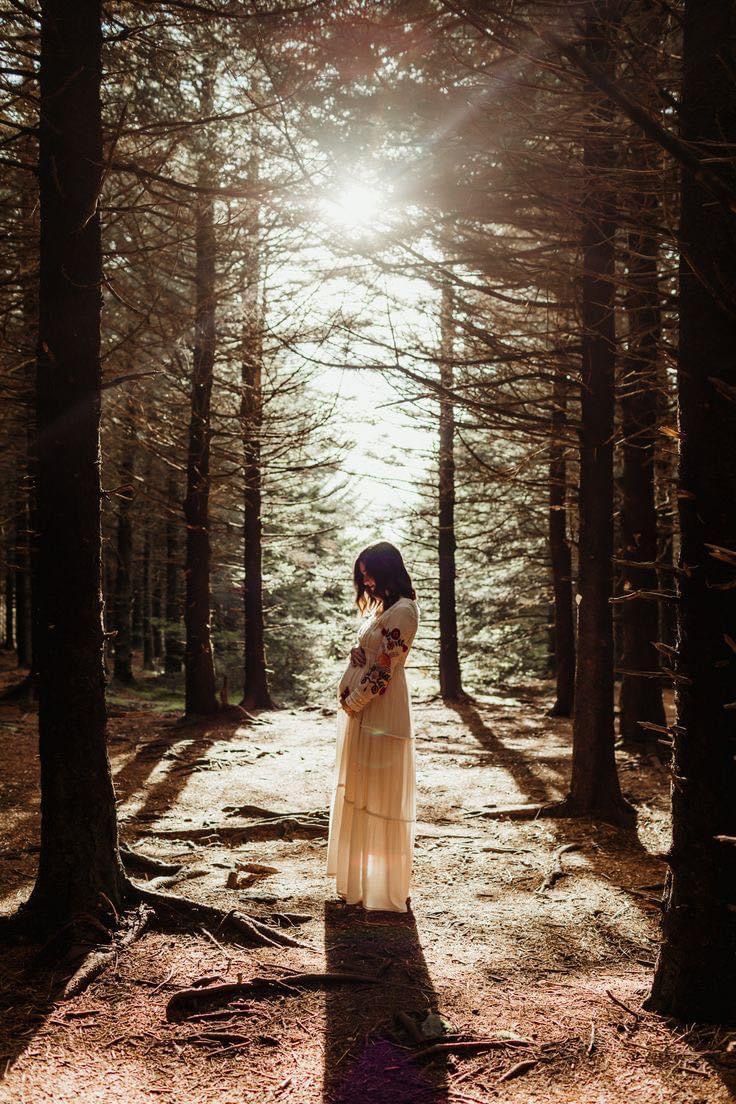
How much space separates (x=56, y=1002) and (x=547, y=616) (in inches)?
737

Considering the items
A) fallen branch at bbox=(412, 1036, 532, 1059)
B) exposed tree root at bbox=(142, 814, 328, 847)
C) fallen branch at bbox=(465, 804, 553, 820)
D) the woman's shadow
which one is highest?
fallen branch at bbox=(412, 1036, 532, 1059)

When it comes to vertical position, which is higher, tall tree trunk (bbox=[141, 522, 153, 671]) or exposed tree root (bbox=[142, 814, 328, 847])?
tall tree trunk (bbox=[141, 522, 153, 671])

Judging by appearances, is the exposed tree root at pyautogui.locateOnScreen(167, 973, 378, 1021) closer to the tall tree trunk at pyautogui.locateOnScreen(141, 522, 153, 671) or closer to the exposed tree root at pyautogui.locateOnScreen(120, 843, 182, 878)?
the exposed tree root at pyautogui.locateOnScreen(120, 843, 182, 878)

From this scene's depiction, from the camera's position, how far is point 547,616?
21250 millimetres

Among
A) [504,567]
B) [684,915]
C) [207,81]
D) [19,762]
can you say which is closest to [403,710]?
[684,915]

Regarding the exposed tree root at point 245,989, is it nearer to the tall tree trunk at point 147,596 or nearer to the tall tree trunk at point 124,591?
the tall tree trunk at point 124,591

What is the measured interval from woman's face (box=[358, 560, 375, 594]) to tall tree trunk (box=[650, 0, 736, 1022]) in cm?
224

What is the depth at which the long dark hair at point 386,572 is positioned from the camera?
5199 mm

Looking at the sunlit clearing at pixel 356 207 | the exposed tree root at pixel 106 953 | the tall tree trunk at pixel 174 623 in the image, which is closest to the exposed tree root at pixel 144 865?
the exposed tree root at pixel 106 953

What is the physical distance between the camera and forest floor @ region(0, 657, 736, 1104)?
3049mm

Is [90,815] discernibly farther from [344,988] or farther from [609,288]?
[609,288]

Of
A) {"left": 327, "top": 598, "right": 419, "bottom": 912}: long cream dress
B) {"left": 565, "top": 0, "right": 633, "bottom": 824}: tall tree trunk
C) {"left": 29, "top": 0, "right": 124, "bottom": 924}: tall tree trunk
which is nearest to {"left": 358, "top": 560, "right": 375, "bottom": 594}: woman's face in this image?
{"left": 327, "top": 598, "right": 419, "bottom": 912}: long cream dress

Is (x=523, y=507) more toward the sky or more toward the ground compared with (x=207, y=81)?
more toward the ground

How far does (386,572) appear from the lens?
5.20 m
